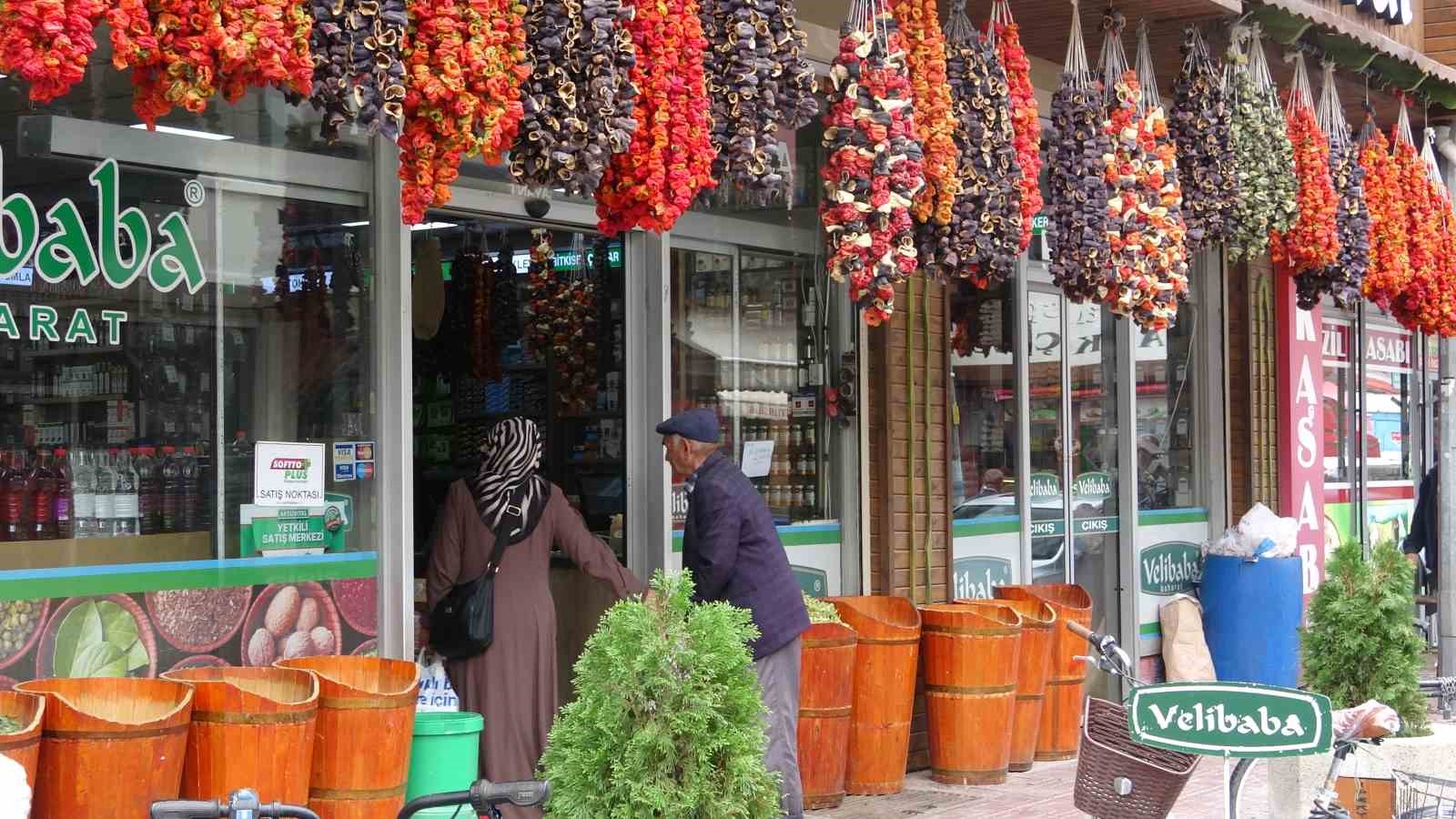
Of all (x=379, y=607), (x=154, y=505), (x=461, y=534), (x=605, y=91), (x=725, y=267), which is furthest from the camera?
(x=725, y=267)

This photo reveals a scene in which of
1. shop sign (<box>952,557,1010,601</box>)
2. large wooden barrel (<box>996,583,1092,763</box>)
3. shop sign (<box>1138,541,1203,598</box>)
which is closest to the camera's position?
large wooden barrel (<box>996,583,1092,763</box>)

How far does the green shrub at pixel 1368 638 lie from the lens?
680 centimetres

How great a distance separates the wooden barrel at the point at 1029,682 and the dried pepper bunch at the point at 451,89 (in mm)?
4797

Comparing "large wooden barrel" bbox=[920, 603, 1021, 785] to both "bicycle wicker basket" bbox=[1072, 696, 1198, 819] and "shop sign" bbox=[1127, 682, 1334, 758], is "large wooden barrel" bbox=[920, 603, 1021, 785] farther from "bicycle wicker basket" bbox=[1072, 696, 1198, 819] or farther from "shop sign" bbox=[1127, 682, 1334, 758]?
"shop sign" bbox=[1127, 682, 1334, 758]

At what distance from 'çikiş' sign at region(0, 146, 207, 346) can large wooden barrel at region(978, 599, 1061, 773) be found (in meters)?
4.54

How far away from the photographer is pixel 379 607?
6305mm

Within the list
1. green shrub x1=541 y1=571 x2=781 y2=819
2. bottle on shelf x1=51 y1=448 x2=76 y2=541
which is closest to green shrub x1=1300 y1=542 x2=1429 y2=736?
green shrub x1=541 y1=571 x2=781 y2=819

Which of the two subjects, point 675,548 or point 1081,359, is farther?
point 1081,359

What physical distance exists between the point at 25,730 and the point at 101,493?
1.16m

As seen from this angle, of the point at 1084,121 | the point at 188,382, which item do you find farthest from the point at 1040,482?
the point at 188,382

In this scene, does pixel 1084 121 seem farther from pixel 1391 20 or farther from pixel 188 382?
pixel 1391 20

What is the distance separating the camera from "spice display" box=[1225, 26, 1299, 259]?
26.0ft

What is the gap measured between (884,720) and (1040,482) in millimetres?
2572

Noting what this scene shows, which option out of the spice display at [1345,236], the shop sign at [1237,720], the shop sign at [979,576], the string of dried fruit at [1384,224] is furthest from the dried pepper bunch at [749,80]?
the string of dried fruit at [1384,224]
